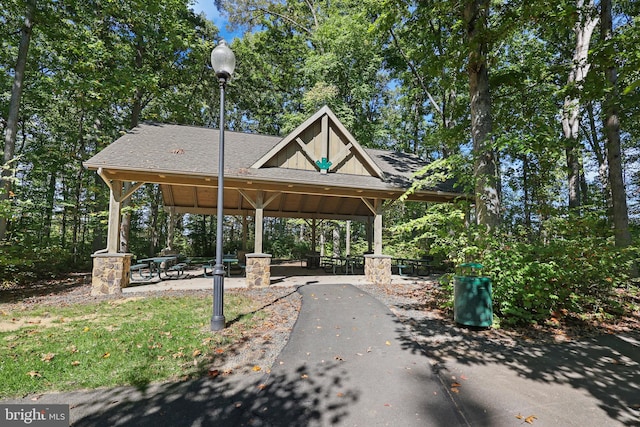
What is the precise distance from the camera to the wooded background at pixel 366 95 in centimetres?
680

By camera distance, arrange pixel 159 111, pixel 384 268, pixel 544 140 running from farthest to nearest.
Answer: pixel 159 111 → pixel 384 268 → pixel 544 140

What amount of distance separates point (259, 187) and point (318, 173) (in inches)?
83.6

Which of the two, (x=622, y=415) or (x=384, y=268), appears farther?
(x=384, y=268)

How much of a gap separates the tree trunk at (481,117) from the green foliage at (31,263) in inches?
455

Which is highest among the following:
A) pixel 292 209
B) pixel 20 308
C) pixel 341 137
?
pixel 341 137

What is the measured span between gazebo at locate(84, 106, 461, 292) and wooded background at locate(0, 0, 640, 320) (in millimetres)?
1878

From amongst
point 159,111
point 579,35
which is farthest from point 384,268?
point 159,111

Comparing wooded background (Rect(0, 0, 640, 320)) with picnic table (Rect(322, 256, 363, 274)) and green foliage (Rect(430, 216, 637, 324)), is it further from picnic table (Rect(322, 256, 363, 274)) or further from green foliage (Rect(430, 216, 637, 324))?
picnic table (Rect(322, 256, 363, 274))

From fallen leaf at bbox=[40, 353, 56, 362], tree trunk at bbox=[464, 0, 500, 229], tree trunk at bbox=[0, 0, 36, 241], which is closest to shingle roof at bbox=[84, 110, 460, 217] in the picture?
tree trunk at bbox=[464, 0, 500, 229]

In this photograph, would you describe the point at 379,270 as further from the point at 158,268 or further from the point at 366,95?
the point at 366,95

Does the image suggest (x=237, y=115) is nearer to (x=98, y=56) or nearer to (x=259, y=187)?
(x=98, y=56)

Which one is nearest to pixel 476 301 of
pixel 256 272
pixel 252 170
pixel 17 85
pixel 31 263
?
pixel 256 272

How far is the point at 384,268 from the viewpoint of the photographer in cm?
993

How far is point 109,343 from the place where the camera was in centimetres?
425
